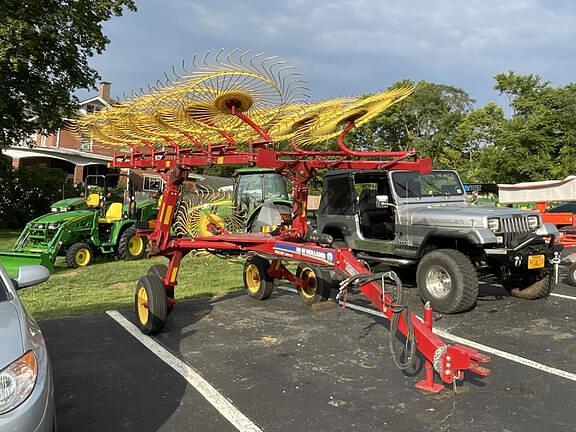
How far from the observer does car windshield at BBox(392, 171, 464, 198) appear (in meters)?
7.96

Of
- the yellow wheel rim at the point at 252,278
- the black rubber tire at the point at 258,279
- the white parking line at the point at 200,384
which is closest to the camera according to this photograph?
the white parking line at the point at 200,384

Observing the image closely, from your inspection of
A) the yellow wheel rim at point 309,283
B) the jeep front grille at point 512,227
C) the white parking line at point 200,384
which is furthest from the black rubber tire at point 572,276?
the white parking line at point 200,384

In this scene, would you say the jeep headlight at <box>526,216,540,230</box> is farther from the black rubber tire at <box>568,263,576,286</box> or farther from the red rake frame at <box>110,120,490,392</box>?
the black rubber tire at <box>568,263,576,286</box>

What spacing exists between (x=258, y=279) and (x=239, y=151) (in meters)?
2.39

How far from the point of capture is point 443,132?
43.4m

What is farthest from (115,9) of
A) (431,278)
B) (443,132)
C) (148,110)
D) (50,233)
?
(443,132)

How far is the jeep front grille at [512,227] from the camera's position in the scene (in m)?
6.53

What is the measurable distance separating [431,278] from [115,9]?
17640mm

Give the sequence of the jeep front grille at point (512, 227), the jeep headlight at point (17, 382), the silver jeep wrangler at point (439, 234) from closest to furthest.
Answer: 1. the jeep headlight at point (17, 382)
2. the silver jeep wrangler at point (439, 234)
3. the jeep front grille at point (512, 227)

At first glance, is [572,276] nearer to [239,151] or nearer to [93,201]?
[239,151]

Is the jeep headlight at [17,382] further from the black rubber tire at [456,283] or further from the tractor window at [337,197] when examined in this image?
the tractor window at [337,197]

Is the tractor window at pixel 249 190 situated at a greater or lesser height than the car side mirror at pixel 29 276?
greater

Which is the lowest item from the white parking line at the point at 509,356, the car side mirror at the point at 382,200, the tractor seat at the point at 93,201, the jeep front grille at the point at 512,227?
the white parking line at the point at 509,356

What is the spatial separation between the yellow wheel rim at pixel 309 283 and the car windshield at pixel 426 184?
82.6 inches
